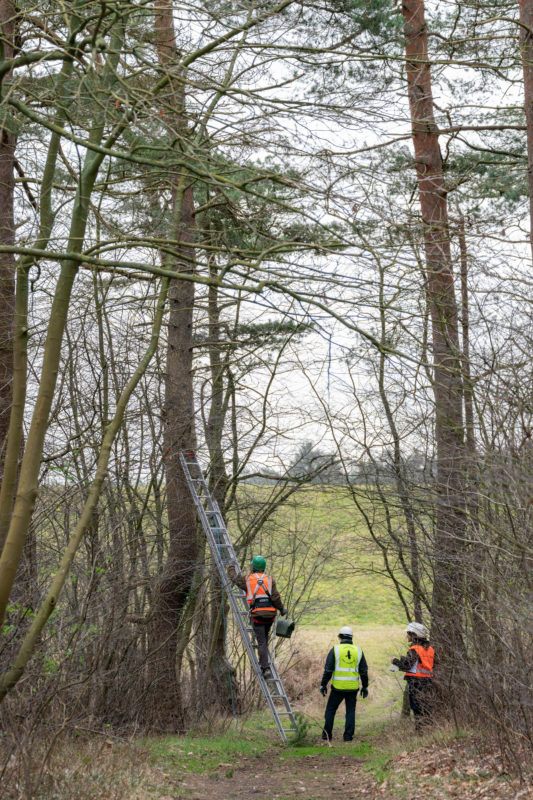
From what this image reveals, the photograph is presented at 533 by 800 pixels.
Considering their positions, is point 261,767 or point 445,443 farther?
point 261,767

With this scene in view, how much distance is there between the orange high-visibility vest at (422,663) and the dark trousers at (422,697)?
0.07 metres

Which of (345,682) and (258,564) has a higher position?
(258,564)

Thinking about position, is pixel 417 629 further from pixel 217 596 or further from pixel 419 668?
pixel 217 596

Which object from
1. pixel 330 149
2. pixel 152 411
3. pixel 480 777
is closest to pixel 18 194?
pixel 152 411

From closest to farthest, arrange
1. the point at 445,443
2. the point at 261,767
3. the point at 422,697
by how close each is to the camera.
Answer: the point at 445,443
the point at 261,767
the point at 422,697

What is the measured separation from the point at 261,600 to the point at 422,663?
7.82ft

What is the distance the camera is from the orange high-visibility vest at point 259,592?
464 inches

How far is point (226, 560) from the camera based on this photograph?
42.9ft

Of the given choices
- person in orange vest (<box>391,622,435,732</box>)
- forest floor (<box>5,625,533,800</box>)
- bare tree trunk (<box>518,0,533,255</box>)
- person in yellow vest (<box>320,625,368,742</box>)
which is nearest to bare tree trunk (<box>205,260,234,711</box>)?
forest floor (<box>5,625,533,800</box>)

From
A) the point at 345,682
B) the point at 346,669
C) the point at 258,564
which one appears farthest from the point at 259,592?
the point at 345,682

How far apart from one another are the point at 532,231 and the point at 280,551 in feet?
27.6

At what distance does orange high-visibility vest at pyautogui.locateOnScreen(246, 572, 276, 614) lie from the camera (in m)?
11.8

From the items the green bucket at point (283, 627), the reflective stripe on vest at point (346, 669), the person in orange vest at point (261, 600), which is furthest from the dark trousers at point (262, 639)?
the reflective stripe on vest at point (346, 669)

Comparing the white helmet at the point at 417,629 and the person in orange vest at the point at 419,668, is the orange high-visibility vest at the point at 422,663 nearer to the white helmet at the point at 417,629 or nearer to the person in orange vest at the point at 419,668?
the person in orange vest at the point at 419,668
